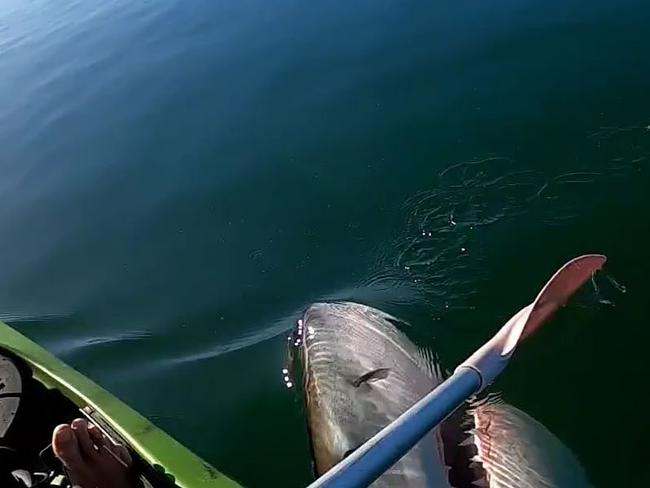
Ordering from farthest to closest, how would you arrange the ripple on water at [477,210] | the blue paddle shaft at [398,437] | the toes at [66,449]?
the ripple on water at [477,210] < the toes at [66,449] < the blue paddle shaft at [398,437]

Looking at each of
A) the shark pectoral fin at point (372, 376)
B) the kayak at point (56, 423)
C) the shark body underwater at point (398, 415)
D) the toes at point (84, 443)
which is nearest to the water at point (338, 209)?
the shark body underwater at point (398, 415)

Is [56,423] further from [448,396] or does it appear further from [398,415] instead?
[448,396]

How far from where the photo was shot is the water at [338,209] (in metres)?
4.19

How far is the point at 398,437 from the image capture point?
246 cm

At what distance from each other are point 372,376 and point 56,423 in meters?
1.53

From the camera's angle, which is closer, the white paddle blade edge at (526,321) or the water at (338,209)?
the white paddle blade edge at (526,321)

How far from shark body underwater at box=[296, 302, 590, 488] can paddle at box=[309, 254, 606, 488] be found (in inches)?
18.9

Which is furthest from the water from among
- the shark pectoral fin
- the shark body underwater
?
the shark pectoral fin

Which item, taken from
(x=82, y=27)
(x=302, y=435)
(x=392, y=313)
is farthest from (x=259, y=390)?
(x=82, y=27)

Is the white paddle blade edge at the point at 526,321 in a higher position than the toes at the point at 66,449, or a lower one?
lower

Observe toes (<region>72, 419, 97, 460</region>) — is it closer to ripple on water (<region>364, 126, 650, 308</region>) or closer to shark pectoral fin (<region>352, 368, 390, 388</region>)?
shark pectoral fin (<region>352, 368, 390, 388</region>)

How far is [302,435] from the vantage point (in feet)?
13.5

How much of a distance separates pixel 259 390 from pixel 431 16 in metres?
4.27

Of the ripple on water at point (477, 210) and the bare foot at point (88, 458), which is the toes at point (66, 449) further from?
the ripple on water at point (477, 210)
